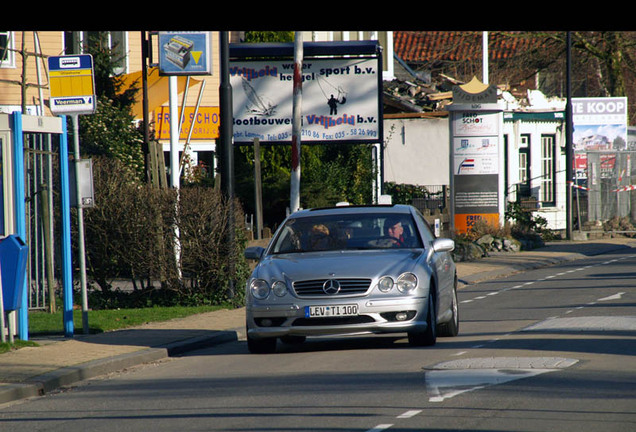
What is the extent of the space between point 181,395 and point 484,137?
2125 centimetres

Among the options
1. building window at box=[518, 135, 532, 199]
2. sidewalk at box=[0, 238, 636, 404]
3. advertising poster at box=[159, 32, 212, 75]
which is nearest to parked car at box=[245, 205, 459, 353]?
sidewalk at box=[0, 238, 636, 404]

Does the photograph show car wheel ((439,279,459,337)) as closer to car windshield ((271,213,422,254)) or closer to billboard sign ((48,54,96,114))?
car windshield ((271,213,422,254))

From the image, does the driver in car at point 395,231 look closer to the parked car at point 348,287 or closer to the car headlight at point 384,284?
the parked car at point 348,287

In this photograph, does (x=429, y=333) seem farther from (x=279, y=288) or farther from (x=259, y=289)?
(x=259, y=289)

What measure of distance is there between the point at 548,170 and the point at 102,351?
31.3 m

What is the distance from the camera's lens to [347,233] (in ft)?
40.7

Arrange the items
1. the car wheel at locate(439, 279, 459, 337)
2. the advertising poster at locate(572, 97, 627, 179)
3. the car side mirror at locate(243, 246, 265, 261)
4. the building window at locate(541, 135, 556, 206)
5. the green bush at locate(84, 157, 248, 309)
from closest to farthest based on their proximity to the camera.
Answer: the car side mirror at locate(243, 246, 265, 261), the car wheel at locate(439, 279, 459, 337), the green bush at locate(84, 157, 248, 309), the building window at locate(541, 135, 556, 206), the advertising poster at locate(572, 97, 627, 179)

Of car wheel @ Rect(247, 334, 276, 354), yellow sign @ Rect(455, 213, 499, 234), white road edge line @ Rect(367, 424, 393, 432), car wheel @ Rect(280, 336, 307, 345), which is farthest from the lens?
yellow sign @ Rect(455, 213, 499, 234)

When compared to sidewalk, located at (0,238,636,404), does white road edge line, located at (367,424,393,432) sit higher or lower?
higher

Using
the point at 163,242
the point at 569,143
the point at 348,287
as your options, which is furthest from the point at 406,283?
the point at 569,143

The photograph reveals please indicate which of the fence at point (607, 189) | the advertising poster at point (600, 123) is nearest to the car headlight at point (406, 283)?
the fence at point (607, 189)

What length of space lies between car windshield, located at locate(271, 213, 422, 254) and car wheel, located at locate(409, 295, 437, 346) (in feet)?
2.96

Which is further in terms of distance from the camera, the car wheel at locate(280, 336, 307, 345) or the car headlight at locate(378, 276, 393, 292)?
the car wheel at locate(280, 336, 307, 345)

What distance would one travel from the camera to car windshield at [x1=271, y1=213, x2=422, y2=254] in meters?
12.3
